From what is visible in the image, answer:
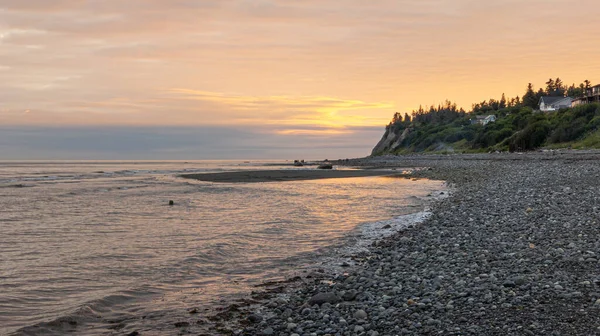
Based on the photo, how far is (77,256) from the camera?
13.4 meters

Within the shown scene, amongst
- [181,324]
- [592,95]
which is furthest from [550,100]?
[181,324]

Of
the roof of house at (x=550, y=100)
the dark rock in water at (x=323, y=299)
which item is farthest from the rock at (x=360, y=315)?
the roof of house at (x=550, y=100)

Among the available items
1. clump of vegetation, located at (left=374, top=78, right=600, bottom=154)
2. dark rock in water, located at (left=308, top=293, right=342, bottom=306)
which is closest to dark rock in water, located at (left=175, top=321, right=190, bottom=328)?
dark rock in water, located at (left=308, top=293, right=342, bottom=306)

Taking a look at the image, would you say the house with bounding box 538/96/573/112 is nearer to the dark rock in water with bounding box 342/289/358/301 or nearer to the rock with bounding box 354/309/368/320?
the dark rock in water with bounding box 342/289/358/301

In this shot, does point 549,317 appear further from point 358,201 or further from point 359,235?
point 358,201

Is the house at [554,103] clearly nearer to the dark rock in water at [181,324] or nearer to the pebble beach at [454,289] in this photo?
the pebble beach at [454,289]

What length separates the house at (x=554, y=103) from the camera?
126562 millimetres

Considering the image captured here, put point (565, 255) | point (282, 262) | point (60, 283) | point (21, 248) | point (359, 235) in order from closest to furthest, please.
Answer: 1. point (565, 255)
2. point (60, 283)
3. point (282, 262)
4. point (21, 248)
5. point (359, 235)

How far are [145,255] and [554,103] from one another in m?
143

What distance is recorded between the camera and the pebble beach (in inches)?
261

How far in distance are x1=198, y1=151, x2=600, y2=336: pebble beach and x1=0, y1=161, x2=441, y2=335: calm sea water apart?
1.57 metres

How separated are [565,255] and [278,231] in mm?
10390

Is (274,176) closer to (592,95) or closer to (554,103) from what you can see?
(592,95)

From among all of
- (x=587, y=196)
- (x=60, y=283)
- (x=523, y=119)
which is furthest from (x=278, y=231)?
(x=523, y=119)
